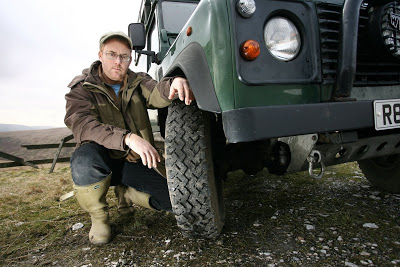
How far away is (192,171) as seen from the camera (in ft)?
4.58

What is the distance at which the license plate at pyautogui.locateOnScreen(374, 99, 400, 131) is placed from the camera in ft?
3.82

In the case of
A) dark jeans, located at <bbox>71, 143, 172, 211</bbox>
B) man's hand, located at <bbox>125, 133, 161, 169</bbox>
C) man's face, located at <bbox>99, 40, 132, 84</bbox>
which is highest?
man's face, located at <bbox>99, 40, 132, 84</bbox>

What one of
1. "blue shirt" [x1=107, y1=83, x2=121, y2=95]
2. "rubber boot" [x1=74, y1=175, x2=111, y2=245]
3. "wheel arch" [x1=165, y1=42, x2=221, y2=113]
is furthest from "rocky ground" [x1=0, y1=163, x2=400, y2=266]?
"blue shirt" [x1=107, y1=83, x2=121, y2=95]

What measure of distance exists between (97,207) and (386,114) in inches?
67.1

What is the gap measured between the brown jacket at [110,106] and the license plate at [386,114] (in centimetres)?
106

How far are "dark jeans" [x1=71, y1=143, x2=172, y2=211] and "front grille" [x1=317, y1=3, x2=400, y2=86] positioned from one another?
4.32 feet

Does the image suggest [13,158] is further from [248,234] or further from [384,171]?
[384,171]

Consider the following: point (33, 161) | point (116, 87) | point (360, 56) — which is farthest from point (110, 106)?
point (33, 161)

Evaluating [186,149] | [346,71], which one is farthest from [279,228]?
[346,71]

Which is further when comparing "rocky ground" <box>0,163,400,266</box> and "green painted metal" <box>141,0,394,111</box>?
"rocky ground" <box>0,163,400,266</box>

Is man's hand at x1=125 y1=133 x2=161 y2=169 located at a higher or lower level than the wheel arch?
lower

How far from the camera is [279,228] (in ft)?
5.73

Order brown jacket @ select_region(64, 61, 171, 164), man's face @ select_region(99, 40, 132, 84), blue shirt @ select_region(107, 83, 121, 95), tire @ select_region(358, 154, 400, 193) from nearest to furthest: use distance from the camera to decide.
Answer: brown jacket @ select_region(64, 61, 171, 164), man's face @ select_region(99, 40, 132, 84), blue shirt @ select_region(107, 83, 121, 95), tire @ select_region(358, 154, 400, 193)

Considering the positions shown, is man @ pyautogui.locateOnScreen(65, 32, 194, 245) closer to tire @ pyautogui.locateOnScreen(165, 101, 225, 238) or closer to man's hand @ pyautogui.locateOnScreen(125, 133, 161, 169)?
man's hand @ pyautogui.locateOnScreen(125, 133, 161, 169)
